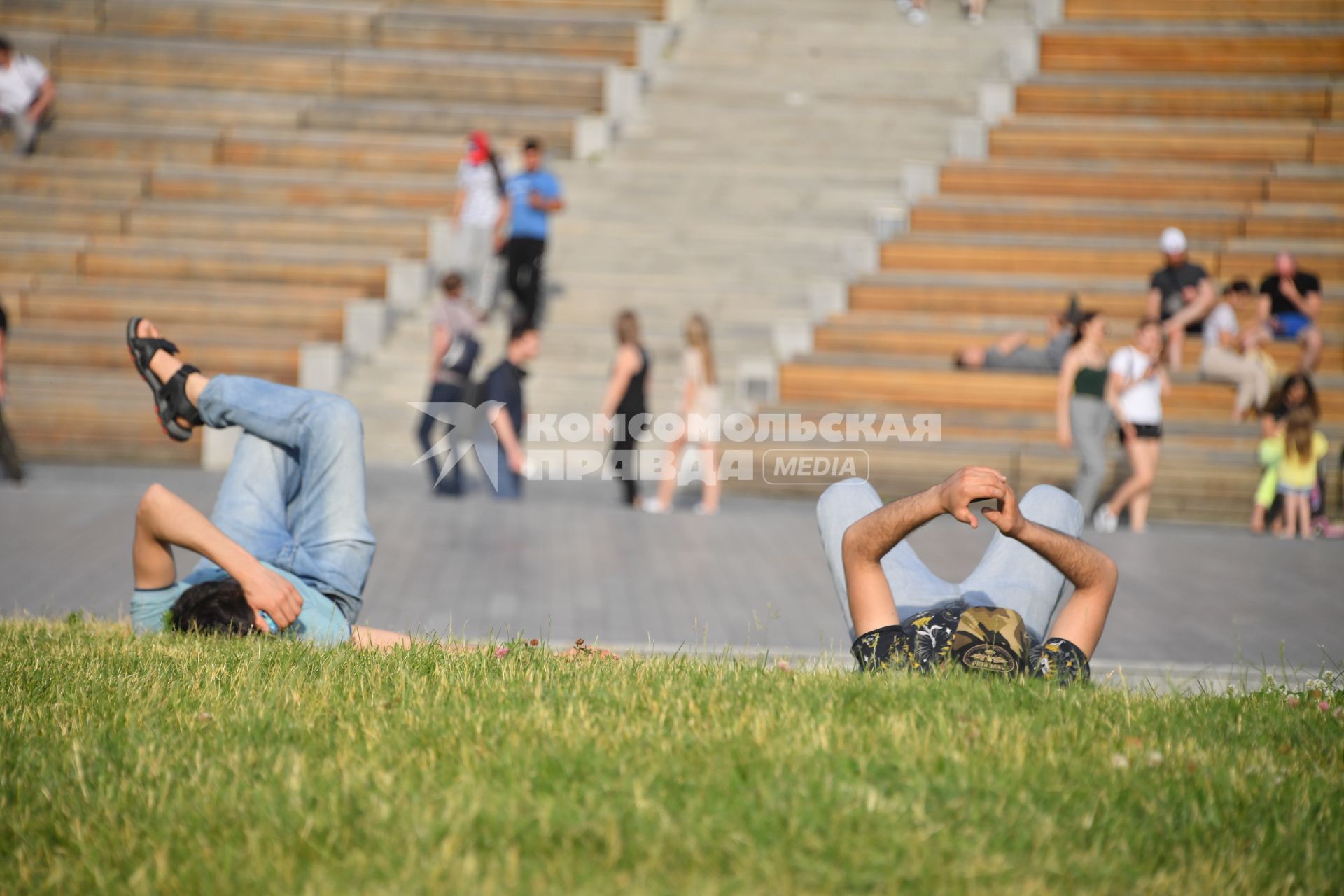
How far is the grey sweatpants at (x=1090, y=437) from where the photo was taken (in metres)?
12.8

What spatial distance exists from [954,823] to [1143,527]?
10.2m

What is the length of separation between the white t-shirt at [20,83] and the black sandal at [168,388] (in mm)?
15683

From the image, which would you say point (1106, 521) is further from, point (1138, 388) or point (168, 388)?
point (168, 388)

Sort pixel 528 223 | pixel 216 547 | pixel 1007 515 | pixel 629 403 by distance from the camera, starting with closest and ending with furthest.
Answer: pixel 1007 515 < pixel 216 547 < pixel 629 403 < pixel 528 223

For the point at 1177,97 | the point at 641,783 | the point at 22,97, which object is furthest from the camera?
the point at 1177,97

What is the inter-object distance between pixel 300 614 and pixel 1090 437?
30.5ft

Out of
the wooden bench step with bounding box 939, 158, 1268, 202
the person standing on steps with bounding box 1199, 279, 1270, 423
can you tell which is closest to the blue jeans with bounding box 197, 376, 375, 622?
the person standing on steps with bounding box 1199, 279, 1270, 423

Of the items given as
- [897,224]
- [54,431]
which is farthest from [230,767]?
[897,224]

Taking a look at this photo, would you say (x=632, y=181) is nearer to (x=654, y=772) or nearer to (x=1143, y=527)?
(x=1143, y=527)

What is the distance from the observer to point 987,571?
536 centimetres

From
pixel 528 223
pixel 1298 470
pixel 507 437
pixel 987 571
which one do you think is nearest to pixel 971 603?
pixel 987 571

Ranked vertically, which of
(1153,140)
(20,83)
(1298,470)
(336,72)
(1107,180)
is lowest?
(1298,470)

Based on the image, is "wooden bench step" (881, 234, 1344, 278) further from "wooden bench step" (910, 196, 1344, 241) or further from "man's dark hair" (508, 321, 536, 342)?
"man's dark hair" (508, 321, 536, 342)

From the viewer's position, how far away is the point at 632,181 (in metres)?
20.1
